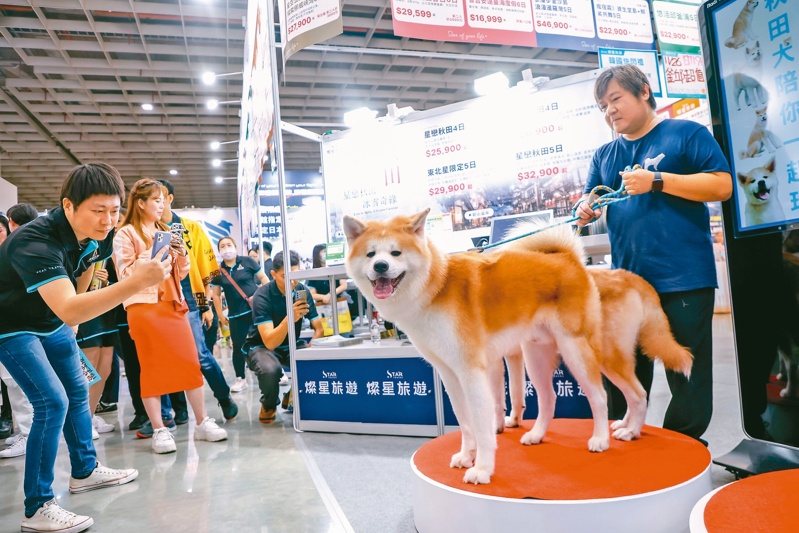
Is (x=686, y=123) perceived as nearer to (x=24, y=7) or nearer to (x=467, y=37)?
(x=467, y=37)

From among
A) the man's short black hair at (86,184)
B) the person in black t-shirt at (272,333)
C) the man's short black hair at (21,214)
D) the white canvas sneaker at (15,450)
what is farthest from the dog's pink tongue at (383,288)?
the man's short black hair at (21,214)

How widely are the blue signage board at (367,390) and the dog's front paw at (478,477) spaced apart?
5.41 ft

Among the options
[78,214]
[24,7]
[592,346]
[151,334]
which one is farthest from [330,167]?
[24,7]

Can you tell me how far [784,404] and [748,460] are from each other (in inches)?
11.3

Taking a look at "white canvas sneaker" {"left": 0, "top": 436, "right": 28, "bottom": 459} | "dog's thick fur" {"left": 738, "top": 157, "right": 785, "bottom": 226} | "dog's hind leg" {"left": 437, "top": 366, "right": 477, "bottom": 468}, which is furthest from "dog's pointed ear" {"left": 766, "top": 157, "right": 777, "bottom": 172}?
"white canvas sneaker" {"left": 0, "top": 436, "right": 28, "bottom": 459}

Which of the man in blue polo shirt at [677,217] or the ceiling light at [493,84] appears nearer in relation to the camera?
the man in blue polo shirt at [677,217]

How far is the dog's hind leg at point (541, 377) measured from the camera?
84.0 inches

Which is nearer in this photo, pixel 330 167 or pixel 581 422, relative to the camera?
pixel 581 422

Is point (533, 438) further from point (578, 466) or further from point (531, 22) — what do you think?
point (531, 22)

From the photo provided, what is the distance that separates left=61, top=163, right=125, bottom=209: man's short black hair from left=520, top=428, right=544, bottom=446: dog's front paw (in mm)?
2156

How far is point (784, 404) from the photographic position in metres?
2.15

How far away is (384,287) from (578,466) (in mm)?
950

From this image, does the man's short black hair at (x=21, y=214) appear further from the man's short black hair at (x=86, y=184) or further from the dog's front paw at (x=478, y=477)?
the dog's front paw at (x=478, y=477)

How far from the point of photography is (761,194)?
2.13 metres
